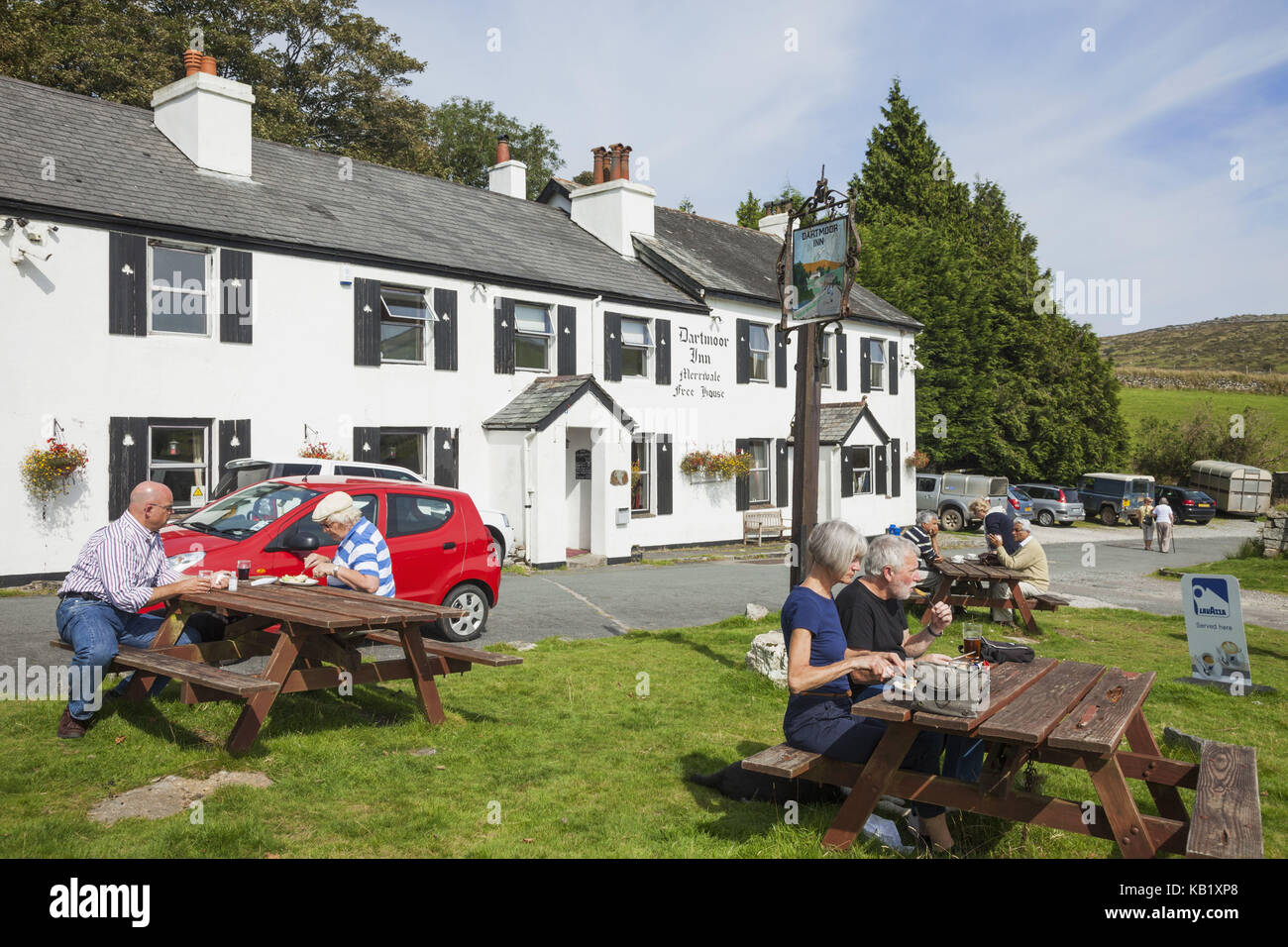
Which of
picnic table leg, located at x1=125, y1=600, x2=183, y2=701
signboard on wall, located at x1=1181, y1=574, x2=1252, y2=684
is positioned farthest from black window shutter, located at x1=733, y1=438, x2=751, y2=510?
picnic table leg, located at x1=125, y1=600, x2=183, y2=701

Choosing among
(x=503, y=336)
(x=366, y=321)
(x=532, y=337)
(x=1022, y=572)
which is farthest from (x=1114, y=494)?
(x=366, y=321)

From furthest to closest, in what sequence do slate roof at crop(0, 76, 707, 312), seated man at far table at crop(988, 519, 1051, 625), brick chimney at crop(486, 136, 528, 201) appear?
brick chimney at crop(486, 136, 528, 201)
slate roof at crop(0, 76, 707, 312)
seated man at far table at crop(988, 519, 1051, 625)

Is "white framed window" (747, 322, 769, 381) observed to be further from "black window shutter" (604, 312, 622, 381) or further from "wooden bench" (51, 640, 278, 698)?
"wooden bench" (51, 640, 278, 698)

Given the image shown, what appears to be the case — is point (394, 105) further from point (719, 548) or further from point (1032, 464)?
point (1032, 464)

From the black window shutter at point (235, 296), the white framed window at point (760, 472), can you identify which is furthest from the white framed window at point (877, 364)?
the black window shutter at point (235, 296)

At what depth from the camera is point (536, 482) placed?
751 inches

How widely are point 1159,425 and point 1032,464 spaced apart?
12530mm

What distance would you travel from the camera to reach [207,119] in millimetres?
17750

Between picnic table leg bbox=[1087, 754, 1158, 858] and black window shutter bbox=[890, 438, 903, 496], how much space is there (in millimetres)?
27052

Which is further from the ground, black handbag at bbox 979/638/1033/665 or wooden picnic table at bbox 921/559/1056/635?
black handbag at bbox 979/638/1033/665

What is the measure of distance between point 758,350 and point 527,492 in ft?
32.1

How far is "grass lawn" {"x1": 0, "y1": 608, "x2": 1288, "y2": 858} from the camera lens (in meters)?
4.65

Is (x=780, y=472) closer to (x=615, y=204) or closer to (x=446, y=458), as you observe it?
(x=615, y=204)

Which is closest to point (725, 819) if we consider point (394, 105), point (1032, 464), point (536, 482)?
point (536, 482)
